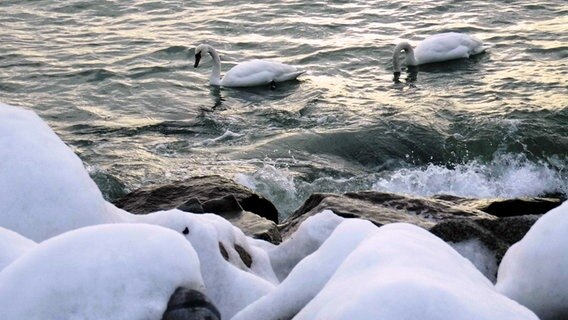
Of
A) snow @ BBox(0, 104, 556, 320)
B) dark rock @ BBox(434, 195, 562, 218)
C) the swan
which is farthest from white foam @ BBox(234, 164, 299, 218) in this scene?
snow @ BBox(0, 104, 556, 320)

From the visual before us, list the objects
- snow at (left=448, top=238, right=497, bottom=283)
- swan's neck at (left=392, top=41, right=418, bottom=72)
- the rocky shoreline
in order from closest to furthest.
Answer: snow at (left=448, top=238, right=497, bottom=283), the rocky shoreline, swan's neck at (left=392, top=41, right=418, bottom=72)

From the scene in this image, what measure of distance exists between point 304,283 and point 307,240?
3.89 ft

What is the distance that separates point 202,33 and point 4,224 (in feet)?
44.2

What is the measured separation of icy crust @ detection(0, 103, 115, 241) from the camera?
14.2 ft

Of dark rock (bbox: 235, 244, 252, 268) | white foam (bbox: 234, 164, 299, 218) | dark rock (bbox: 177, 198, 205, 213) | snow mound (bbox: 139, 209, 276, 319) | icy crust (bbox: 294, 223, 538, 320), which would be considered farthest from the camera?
white foam (bbox: 234, 164, 299, 218)

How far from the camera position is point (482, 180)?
10.5m

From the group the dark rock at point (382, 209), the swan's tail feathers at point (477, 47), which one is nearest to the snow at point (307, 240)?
the dark rock at point (382, 209)

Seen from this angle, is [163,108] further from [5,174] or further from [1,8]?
Result: [5,174]

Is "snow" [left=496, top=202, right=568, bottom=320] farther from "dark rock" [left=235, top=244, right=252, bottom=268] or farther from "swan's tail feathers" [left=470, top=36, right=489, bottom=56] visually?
"swan's tail feathers" [left=470, top=36, right=489, bottom=56]

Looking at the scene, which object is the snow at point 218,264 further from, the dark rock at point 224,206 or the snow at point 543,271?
the dark rock at point 224,206

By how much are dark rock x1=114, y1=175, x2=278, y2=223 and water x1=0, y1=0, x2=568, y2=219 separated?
8.62ft

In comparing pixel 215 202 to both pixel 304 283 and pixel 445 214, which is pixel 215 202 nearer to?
pixel 445 214

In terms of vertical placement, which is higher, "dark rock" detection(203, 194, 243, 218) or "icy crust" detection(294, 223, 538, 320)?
"icy crust" detection(294, 223, 538, 320)

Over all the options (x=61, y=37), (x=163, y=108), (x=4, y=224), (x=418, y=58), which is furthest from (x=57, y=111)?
(x=4, y=224)
